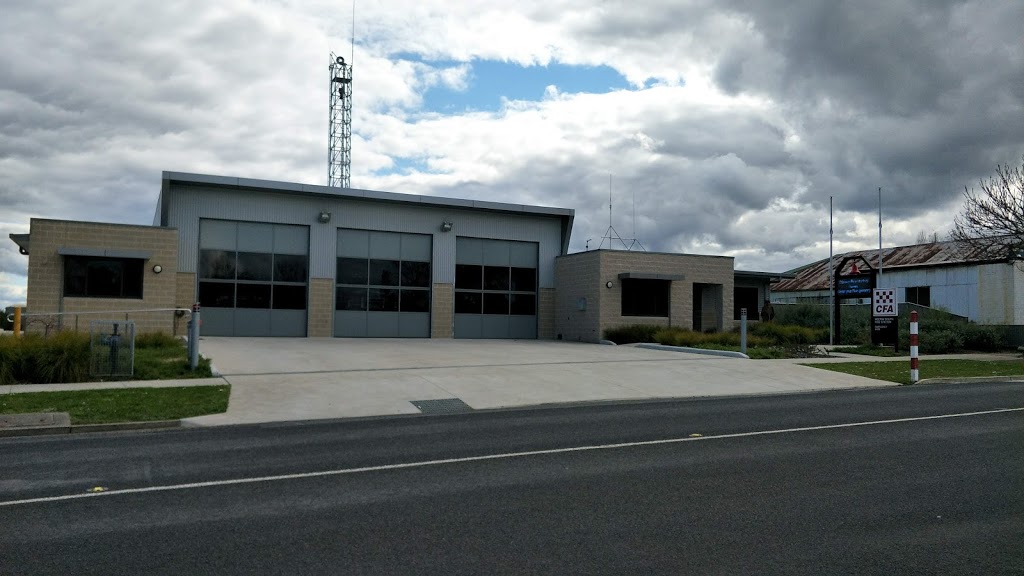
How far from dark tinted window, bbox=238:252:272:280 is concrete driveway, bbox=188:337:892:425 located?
4902mm

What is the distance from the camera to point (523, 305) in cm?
3334

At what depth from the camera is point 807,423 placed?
10820 mm

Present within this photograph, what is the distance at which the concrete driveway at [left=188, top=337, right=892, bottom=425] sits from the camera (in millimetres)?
13477

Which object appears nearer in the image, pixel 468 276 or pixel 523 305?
pixel 468 276

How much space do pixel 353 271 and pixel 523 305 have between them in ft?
24.4

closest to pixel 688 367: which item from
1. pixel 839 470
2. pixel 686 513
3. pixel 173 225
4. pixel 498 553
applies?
pixel 839 470

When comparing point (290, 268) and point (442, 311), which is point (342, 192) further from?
point (442, 311)

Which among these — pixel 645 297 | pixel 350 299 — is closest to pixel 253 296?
pixel 350 299

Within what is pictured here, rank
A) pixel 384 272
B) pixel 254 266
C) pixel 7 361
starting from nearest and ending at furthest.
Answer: pixel 7 361 → pixel 254 266 → pixel 384 272

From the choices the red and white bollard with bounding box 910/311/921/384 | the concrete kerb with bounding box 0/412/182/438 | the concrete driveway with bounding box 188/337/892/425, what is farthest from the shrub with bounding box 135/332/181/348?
the red and white bollard with bounding box 910/311/921/384

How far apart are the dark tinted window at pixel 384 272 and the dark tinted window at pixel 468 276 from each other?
2599 millimetres

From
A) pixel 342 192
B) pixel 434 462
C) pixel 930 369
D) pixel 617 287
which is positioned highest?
pixel 342 192

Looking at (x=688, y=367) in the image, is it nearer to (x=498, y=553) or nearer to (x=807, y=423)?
(x=807, y=423)

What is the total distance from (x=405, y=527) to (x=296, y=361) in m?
14.4
